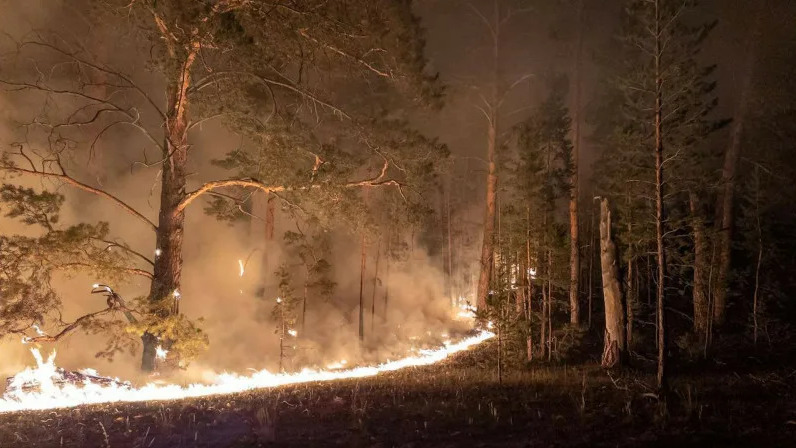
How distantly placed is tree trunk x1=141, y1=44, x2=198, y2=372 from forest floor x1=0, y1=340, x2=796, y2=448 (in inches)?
186

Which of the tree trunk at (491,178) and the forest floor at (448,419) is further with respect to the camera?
the tree trunk at (491,178)

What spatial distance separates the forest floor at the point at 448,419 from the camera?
614 centimetres

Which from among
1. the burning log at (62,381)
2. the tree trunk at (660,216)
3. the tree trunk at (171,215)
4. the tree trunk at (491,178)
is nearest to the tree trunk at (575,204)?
the tree trunk at (491,178)

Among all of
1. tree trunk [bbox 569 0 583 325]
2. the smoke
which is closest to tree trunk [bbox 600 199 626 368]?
the smoke

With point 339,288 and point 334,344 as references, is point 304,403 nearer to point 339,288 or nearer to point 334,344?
point 334,344

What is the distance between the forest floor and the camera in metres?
6.14

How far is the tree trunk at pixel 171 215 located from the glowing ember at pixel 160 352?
4.1 inches

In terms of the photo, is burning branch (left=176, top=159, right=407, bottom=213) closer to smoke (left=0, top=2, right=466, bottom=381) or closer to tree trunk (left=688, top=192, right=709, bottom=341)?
smoke (left=0, top=2, right=466, bottom=381)

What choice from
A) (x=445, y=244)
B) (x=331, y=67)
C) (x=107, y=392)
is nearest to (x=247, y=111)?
(x=331, y=67)

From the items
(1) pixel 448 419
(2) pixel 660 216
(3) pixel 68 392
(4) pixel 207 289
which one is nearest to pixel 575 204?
(2) pixel 660 216

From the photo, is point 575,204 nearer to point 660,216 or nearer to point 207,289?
point 660,216

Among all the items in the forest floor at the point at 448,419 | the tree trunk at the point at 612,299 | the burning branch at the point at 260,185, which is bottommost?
the forest floor at the point at 448,419

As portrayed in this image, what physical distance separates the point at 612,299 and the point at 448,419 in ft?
27.8

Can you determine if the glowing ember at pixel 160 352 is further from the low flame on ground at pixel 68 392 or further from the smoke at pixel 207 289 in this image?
the smoke at pixel 207 289
